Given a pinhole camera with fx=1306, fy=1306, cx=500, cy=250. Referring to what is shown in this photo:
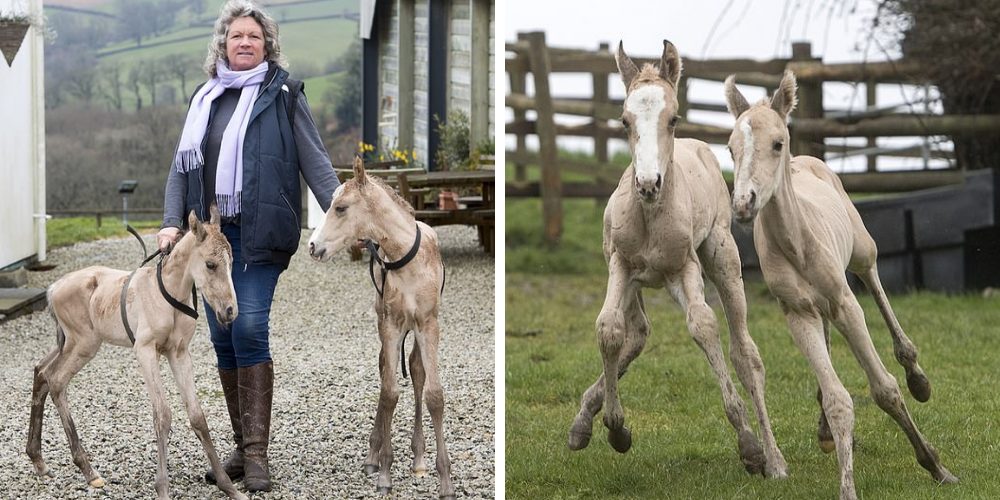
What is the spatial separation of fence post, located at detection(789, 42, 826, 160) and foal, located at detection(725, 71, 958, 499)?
5.28 m

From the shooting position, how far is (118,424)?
213 inches

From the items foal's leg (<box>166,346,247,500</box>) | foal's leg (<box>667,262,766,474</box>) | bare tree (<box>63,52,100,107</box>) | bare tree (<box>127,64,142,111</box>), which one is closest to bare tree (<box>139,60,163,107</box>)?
bare tree (<box>127,64,142,111</box>)

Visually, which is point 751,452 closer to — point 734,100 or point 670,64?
point 734,100

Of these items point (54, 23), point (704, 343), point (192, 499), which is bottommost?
point (192, 499)

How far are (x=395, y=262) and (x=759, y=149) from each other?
3.73 feet

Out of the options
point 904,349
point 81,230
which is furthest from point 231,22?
point 81,230

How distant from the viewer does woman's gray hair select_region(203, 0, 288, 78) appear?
4.18m

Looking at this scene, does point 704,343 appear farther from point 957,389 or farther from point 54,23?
point 54,23

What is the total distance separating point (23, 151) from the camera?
8016 millimetres

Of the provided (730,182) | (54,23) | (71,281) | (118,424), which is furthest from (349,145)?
(71,281)

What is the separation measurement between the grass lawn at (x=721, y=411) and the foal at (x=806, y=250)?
34 centimetres

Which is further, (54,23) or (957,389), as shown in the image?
(54,23)

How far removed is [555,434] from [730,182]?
4769 millimetres

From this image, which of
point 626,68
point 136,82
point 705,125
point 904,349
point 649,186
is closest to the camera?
point 649,186
